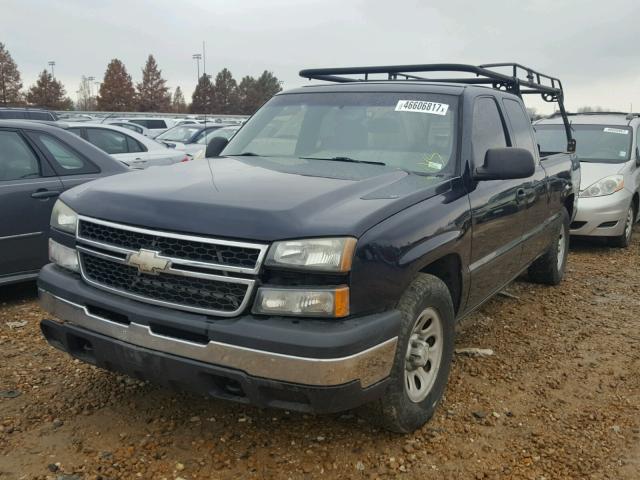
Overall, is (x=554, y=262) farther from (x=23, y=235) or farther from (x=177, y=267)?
(x=23, y=235)

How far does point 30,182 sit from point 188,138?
12.9 metres

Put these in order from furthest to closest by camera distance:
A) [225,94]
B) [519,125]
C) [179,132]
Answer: [225,94] → [179,132] → [519,125]

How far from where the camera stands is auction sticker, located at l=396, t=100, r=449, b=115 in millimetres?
3830

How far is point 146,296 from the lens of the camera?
276 cm

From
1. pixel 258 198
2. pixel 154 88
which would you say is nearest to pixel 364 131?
pixel 258 198

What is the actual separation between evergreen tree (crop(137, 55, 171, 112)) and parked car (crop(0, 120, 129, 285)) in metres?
76.5

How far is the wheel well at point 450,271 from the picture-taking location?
3297 millimetres

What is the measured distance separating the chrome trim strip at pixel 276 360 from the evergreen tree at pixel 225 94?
68536 mm

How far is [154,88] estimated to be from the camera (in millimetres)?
82250

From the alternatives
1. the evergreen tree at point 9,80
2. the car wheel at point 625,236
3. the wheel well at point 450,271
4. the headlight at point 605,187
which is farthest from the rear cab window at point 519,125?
the evergreen tree at point 9,80

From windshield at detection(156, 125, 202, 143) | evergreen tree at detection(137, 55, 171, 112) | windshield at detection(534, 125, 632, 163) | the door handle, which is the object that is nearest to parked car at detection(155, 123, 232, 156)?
windshield at detection(156, 125, 202, 143)

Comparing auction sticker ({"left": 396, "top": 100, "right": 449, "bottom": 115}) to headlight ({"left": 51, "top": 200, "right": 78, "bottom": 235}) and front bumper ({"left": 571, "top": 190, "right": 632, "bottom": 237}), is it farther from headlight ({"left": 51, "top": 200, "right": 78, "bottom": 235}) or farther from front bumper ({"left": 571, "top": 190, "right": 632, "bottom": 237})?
front bumper ({"left": 571, "top": 190, "right": 632, "bottom": 237})

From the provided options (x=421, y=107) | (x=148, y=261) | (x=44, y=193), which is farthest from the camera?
(x=44, y=193)

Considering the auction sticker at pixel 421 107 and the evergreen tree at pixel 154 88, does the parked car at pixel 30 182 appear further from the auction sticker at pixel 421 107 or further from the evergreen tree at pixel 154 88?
the evergreen tree at pixel 154 88
